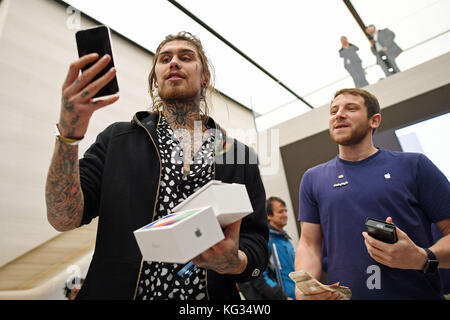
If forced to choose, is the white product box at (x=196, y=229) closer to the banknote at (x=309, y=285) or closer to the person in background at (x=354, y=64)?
the banknote at (x=309, y=285)

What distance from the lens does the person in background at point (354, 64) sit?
4.15 metres

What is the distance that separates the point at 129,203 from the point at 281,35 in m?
5.51

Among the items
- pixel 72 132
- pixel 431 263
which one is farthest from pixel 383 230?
pixel 72 132

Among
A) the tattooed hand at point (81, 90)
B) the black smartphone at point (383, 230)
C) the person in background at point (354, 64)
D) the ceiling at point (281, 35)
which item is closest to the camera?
the tattooed hand at point (81, 90)

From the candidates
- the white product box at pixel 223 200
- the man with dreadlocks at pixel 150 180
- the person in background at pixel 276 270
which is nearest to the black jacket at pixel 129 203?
the man with dreadlocks at pixel 150 180

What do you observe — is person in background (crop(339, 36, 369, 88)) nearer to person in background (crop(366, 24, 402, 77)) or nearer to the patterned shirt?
person in background (crop(366, 24, 402, 77))

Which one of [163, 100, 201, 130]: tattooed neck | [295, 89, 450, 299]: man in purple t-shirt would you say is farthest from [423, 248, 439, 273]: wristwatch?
[163, 100, 201, 130]: tattooed neck

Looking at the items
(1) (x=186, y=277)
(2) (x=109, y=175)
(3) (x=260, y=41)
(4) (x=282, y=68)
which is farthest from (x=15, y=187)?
(4) (x=282, y=68)

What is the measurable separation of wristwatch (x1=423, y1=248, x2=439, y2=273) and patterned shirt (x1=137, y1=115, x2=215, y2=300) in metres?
0.90

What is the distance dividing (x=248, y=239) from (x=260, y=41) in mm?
5431

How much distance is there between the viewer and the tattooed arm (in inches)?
24.9

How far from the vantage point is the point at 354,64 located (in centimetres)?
432

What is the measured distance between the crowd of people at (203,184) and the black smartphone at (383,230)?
0.04 m
